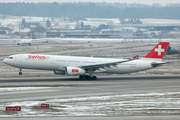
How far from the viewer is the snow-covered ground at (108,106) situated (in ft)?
81.4

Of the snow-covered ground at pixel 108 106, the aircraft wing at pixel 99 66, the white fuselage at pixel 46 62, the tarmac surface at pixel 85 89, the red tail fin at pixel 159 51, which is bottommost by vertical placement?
the snow-covered ground at pixel 108 106

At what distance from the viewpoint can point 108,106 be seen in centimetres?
2767

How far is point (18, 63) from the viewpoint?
156 feet

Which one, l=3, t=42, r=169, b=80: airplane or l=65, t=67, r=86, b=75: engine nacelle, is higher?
l=3, t=42, r=169, b=80: airplane

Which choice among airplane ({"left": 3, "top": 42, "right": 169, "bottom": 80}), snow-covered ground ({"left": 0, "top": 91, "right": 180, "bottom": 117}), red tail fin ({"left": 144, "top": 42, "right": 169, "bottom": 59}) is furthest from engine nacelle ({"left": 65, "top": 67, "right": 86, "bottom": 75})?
snow-covered ground ({"left": 0, "top": 91, "right": 180, "bottom": 117})

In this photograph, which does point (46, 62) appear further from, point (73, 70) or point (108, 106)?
point (108, 106)

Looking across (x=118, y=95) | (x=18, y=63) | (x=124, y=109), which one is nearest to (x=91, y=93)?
(x=118, y=95)

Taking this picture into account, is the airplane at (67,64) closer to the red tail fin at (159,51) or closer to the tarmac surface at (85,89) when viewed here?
the red tail fin at (159,51)

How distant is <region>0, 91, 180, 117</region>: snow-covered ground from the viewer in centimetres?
2480

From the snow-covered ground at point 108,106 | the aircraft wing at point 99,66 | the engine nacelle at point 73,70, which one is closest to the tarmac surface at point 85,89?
the engine nacelle at point 73,70

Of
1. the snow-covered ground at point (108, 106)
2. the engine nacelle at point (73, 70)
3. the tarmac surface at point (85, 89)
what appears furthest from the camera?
the engine nacelle at point (73, 70)

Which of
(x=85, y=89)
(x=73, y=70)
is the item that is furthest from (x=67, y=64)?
(x=85, y=89)

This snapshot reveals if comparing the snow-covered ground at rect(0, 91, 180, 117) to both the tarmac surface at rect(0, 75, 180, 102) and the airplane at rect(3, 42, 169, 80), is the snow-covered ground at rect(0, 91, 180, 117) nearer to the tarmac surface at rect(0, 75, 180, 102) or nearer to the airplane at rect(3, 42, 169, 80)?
the tarmac surface at rect(0, 75, 180, 102)

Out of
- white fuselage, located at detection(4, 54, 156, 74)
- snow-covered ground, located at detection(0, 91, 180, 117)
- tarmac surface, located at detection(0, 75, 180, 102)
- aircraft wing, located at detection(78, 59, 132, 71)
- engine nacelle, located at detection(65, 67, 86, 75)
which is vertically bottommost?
snow-covered ground, located at detection(0, 91, 180, 117)
